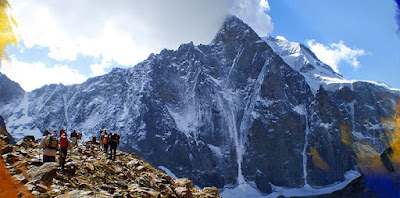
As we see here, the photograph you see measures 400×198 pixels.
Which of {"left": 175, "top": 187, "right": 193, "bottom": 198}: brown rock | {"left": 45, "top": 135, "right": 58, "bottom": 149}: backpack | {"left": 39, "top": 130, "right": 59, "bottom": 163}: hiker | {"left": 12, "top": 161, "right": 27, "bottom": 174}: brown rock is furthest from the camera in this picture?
{"left": 45, "top": 135, "right": 58, "bottom": 149}: backpack

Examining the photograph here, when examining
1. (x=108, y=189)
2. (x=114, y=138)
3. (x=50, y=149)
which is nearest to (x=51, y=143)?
(x=50, y=149)

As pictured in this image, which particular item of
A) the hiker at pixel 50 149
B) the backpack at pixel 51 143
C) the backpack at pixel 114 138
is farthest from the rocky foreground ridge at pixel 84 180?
the backpack at pixel 114 138

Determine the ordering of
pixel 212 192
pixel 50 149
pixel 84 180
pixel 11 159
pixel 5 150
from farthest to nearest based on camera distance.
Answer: pixel 212 192, pixel 50 149, pixel 5 150, pixel 11 159, pixel 84 180

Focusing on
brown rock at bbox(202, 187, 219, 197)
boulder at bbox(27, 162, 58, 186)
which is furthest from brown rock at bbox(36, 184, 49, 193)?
brown rock at bbox(202, 187, 219, 197)

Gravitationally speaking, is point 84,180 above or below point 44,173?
below

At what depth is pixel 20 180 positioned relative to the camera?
11.3m

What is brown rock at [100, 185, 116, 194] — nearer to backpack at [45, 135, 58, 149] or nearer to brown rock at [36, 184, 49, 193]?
brown rock at [36, 184, 49, 193]

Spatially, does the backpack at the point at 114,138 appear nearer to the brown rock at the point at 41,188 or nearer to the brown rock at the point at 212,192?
the brown rock at the point at 212,192

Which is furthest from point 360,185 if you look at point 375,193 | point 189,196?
point 189,196

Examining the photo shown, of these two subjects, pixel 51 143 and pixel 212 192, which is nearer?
pixel 51 143

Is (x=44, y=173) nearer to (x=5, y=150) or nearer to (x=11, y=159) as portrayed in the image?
(x=11, y=159)

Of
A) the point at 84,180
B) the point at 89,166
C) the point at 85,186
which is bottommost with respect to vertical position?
the point at 85,186

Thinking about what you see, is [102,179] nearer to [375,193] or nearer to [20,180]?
[20,180]

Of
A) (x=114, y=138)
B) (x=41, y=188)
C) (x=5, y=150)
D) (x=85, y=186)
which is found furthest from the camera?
(x=114, y=138)
